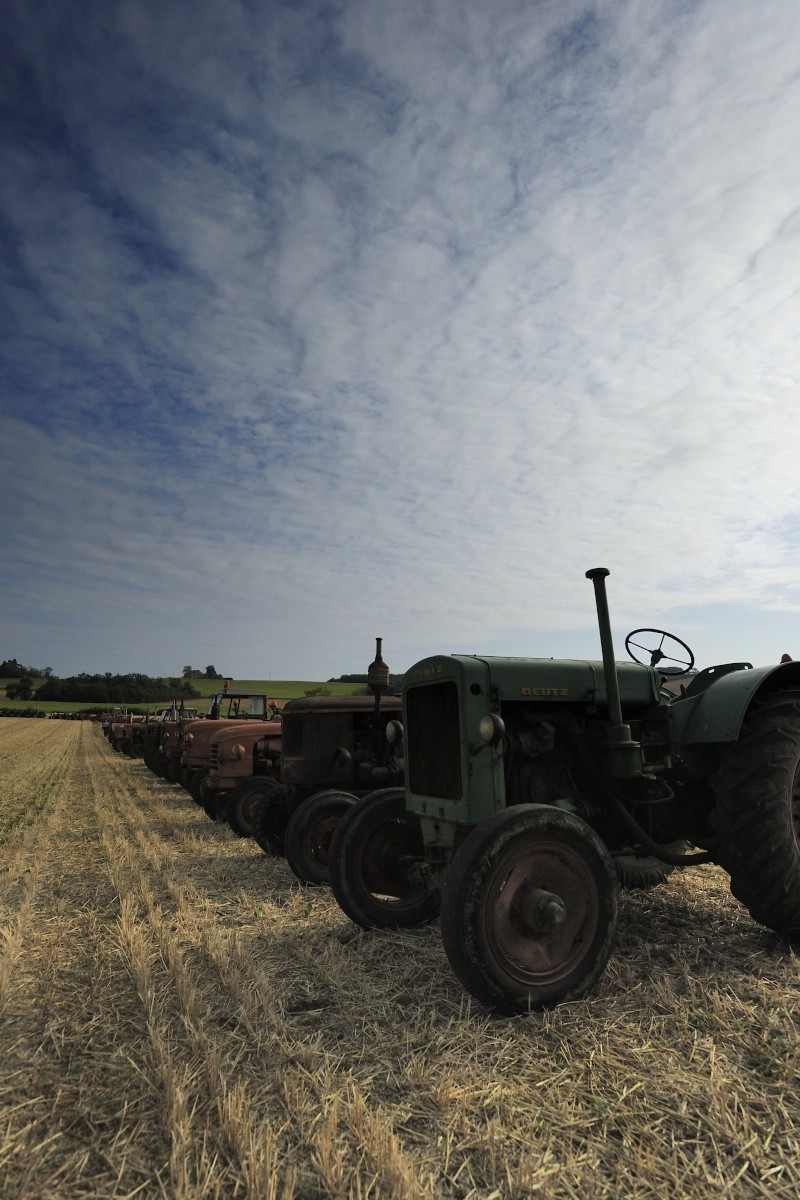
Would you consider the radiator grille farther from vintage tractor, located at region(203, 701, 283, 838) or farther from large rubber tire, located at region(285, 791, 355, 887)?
vintage tractor, located at region(203, 701, 283, 838)

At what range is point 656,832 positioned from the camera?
15.0 ft

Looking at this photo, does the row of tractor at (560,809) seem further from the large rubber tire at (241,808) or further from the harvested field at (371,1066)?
the large rubber tire at (241,808)

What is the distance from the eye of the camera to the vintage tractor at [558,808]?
10.7ft

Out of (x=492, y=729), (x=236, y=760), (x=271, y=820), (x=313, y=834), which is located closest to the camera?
(x=492, y=729)

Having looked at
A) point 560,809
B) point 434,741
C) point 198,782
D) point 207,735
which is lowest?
point 198,782

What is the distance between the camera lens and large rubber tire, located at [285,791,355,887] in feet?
20.1

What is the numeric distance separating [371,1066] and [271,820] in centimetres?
506

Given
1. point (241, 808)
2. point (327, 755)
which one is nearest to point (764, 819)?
point (327, 755)

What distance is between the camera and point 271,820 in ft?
25.0

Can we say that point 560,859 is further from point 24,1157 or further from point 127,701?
point 127,701

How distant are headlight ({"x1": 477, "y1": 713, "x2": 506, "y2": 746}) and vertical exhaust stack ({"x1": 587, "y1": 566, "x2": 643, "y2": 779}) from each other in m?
0.71

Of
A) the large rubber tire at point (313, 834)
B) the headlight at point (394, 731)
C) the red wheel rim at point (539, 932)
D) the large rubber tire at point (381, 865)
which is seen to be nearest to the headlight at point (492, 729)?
the red wheel rim at point (539, 932)

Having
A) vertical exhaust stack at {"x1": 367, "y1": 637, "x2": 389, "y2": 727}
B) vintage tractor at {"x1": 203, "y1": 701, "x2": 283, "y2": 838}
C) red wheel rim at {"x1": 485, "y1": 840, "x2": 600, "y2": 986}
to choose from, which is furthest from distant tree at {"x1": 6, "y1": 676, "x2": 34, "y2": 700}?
red wheel rim at {"x1": 485, "y1": 840, "x2": 600, "y2": 986}

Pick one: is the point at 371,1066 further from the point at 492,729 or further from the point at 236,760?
the point at 236,760
